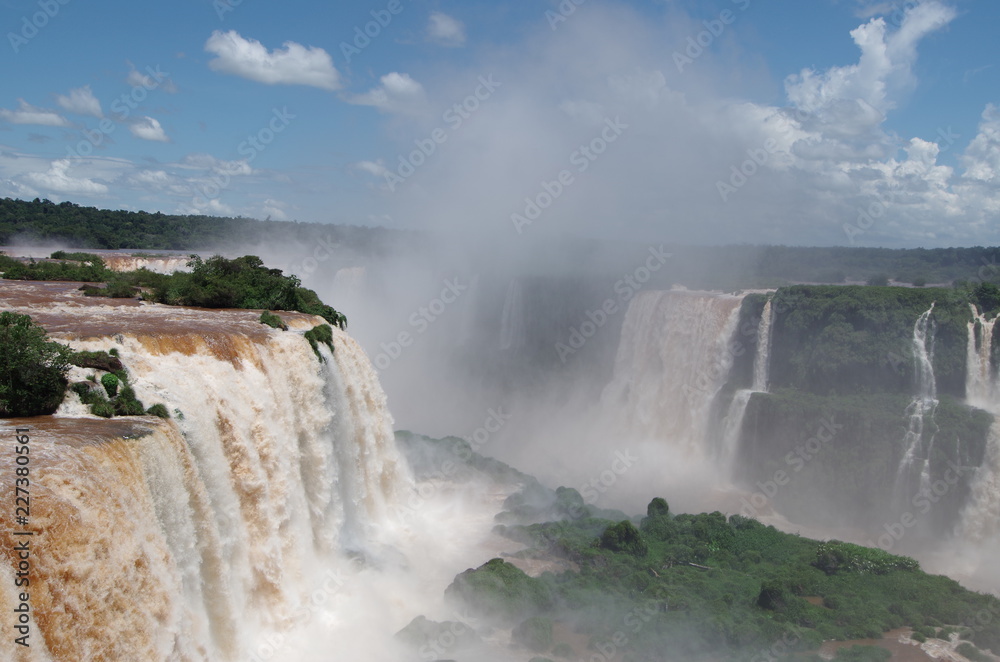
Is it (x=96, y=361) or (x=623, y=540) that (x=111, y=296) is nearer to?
(x=96, y=361)

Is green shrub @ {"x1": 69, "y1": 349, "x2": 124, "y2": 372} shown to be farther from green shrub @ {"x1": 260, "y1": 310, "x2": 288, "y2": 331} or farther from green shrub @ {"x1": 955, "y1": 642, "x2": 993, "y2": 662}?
green shrub @ {"x1": 955, "y1": 642, "x2": 993, "y2": 662}

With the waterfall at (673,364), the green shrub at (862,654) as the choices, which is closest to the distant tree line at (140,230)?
the waterfall at (673,364)

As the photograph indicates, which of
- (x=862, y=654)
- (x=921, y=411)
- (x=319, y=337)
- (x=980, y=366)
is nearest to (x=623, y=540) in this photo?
(x=862, y=654)

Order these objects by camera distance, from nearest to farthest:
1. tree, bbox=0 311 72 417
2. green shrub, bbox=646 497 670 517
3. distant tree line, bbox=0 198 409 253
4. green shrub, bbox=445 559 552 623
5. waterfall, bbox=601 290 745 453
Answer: tree, bbox=0 311 72 417 → green shrub, bbox=445 559 552 623 → green shrub, bbox=646 497 670 517 → waterfall, bbox=601 290 745 453 → distant tree line, bbox=0 198 409 253

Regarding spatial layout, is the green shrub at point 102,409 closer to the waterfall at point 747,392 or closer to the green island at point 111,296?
the green island at point 111,296

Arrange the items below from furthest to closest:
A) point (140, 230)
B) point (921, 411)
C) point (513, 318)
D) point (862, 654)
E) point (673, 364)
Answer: point (140, 230) → point (513, 318) → point (673, 364) → point (921, 411) → point (862, 654)

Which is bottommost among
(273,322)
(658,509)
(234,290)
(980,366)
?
(658,509)

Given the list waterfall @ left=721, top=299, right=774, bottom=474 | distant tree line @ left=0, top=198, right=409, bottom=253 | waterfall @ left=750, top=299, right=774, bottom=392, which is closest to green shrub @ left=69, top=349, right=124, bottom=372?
waterfall @ left=721, top=299, right=774, bottom=474

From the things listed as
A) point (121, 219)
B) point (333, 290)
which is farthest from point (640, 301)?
point (121, 219)
